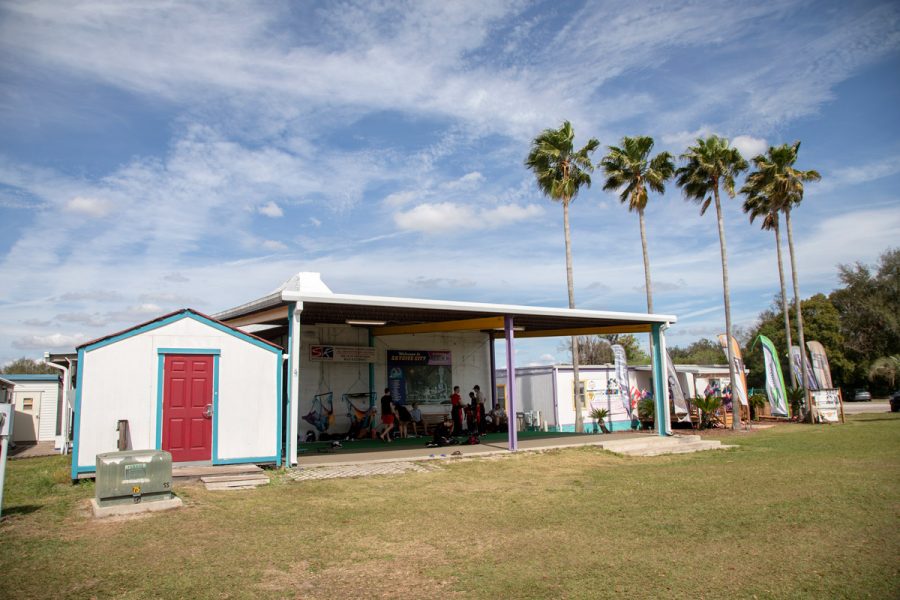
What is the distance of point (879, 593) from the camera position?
4.75m

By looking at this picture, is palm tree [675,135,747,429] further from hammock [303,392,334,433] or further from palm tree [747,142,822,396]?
hammock [303,392,334,433]

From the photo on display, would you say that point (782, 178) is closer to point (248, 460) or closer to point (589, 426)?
point (589, 426)

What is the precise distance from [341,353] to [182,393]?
7112 millimetres

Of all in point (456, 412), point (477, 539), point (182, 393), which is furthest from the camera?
point (456, 412)

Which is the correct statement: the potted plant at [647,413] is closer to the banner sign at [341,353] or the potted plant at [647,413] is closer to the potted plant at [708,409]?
the potted plant at [708,409]

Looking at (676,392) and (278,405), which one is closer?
(278,405)

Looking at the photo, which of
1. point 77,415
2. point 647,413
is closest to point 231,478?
point 77,415

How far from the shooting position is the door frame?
1059 centimetres

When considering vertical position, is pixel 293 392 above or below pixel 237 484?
above

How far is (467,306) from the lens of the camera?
1388cm

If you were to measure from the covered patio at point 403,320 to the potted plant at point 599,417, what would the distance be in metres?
3.89

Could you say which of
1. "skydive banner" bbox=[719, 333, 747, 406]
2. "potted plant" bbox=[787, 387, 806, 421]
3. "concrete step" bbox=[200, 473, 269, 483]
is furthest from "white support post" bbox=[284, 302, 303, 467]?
"potted plant" bbox=[787, 387, 806, 421]

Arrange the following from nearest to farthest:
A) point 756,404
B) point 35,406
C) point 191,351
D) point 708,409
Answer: point 191,351 < point 708,409 < point 35,406 < point 756,404

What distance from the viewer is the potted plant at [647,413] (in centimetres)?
2314
